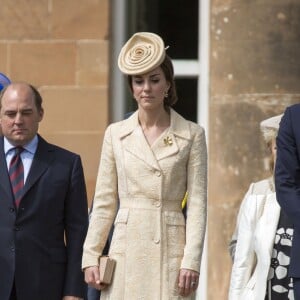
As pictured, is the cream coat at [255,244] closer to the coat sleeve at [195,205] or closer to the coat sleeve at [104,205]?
the coat sleeve at [195,205]

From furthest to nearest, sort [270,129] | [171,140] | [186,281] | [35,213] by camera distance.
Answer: [270,129]
[35,213]
[171,140]
[186,281]

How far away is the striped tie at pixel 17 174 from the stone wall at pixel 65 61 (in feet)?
9.91

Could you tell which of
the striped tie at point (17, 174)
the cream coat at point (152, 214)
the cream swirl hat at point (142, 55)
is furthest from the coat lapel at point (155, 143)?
the striped tie at point (17, 174)

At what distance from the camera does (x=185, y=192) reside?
7281mm

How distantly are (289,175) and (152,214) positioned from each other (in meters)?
0.80

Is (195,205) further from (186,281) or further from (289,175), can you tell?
(289,175)

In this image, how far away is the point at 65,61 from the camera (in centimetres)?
1071

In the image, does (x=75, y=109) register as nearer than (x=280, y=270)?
No

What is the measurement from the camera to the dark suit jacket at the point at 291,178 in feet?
21.8

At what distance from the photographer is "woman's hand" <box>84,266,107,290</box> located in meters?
7.15

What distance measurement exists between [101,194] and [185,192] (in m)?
0.40

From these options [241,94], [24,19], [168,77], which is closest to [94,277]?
[168,77]

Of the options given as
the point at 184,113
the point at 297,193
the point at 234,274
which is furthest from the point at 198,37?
the point at 297,193

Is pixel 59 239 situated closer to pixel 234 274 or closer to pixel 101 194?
pixel 101 194
